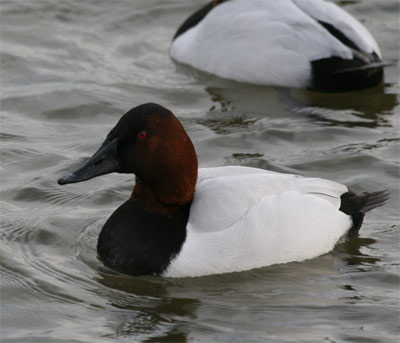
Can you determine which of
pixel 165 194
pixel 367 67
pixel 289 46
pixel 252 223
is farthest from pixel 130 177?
pixel 367 67

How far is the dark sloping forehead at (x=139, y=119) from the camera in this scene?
18.9 ft

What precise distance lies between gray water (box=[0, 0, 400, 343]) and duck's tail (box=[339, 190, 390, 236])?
0.17 meters

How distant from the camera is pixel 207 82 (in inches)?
367

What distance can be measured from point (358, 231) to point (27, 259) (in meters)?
2.13

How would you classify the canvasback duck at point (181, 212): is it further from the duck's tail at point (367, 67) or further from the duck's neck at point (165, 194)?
the duck's tail at point (367, 67)

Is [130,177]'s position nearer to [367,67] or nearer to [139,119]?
[139,119]

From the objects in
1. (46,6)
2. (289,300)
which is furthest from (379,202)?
(46,6)

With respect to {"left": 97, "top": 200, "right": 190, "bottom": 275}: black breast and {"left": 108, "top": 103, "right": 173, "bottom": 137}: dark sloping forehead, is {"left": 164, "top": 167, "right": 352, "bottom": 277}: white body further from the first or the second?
{"left": 108, "top": 103, "right": 173, "bottom": 137}: dark sloping forehead

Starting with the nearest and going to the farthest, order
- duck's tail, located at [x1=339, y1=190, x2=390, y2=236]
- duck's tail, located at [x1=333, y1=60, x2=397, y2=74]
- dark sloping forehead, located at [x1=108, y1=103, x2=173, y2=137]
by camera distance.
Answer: dark sloping forehead, located at [x1=108, y1=103, x2=173, y2=137] → duck's tail, located at [x1=339, y1=190, x2=390, y2=236] → duck's tail, located at [x1=333, y1=60, x2=397, y2=74]

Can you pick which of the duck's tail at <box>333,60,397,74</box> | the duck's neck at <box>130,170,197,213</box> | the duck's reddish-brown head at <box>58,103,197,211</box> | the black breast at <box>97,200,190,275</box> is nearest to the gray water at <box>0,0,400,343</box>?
the black breast at <box>97,200,190,275</box>

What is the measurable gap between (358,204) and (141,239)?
147 cm

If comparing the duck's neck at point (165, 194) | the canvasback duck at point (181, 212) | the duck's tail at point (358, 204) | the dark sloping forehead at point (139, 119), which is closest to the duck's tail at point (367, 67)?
the duck's tail at point (358, 204)

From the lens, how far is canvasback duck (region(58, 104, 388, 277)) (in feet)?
19.0

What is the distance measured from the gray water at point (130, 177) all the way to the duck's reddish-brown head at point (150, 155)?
57 centimetres
